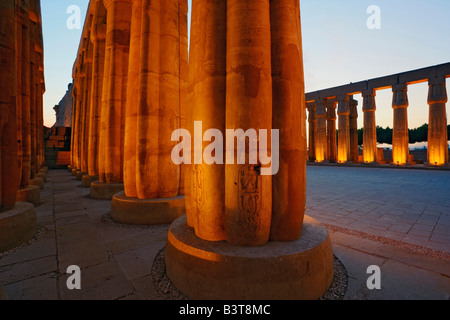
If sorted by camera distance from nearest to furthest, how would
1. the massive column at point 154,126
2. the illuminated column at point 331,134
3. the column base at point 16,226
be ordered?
the column base at point 16,226 → the massive column at point 154,126 → the illuminated column at point 331,134

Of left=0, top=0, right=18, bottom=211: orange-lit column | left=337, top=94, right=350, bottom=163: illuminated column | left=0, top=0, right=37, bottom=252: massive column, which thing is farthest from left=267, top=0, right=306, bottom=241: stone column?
left=337, top=94, right=350, bottom=163: illuminated column


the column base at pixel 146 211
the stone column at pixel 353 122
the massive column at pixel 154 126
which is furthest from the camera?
the stone column at pixel 353 122

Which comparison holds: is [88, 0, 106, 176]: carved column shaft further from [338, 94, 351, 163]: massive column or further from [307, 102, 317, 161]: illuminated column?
[307, 102, 317, 161]: illuminated column

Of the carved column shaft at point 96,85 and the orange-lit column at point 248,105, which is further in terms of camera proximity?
the carved column shaft at point 96,85

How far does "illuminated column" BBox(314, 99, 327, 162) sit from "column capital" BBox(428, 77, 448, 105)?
10637mm

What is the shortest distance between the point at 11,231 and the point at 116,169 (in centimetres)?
411

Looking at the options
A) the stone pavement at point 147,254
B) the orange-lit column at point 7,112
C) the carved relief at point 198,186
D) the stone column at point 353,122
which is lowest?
the stone pavement at point 147,254

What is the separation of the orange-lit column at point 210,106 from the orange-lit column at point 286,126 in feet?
1.97

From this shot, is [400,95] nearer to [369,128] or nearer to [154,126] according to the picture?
[369,128]

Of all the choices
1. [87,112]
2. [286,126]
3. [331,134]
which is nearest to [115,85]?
[286,126]

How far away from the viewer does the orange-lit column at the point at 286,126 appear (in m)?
2.38

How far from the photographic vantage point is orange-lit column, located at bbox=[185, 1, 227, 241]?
2436 millimetres

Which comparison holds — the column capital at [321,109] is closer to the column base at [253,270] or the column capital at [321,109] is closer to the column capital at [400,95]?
the column capital at [400,95]

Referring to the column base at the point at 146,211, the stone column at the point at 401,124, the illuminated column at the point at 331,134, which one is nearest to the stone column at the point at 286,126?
the column base at the point at 146,211
